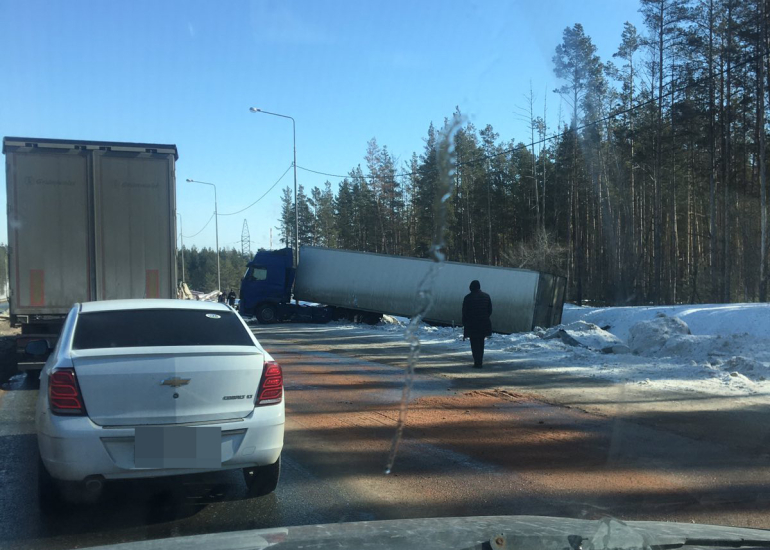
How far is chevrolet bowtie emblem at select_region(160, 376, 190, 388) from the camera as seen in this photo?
4.18 meters

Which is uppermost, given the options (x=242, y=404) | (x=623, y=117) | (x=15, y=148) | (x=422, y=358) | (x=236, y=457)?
(x=623, y=117)

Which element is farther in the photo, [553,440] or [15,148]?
[15,148]

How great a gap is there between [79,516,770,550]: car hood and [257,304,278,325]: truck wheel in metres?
27.9

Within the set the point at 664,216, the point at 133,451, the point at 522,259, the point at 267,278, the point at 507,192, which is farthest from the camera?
the point at 664,216

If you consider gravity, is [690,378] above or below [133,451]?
below

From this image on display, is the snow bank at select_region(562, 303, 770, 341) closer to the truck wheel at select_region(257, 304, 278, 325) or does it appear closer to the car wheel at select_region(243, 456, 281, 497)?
the car wheel at select_region(243, 456, 281, 497)

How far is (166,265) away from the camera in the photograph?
419 inches

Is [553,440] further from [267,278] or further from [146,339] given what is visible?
[267,278]

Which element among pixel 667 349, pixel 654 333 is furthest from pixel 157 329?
pixel 654 333

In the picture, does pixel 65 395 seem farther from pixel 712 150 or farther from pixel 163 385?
pixel 712 150

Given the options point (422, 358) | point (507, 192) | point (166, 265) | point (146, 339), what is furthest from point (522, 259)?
point (146, 339)

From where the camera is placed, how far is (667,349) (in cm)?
1342

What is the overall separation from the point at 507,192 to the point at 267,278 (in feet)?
64.1

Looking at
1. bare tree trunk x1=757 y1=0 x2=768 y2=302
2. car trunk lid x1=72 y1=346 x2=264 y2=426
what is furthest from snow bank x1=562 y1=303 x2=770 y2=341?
car trunk lid x1=72 y1=346 x2=264 y2=426
